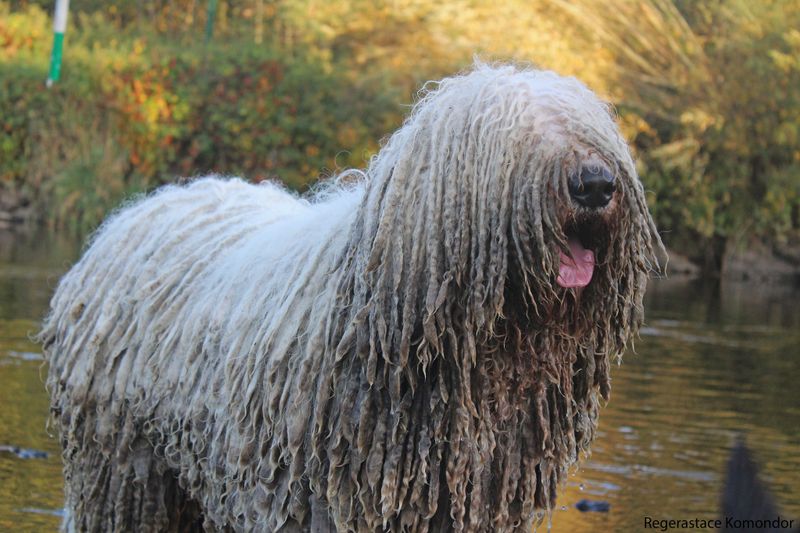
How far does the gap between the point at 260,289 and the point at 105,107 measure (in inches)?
854

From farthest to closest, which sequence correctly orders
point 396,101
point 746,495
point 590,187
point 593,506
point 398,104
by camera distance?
point 396,101, point 398,104, point 593,506, point 590,187, point 746,495

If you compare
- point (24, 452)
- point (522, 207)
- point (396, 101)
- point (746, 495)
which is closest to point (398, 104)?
point (396, 101)

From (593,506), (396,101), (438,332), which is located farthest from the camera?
(396,101)

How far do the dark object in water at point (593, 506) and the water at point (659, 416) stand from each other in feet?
0.14

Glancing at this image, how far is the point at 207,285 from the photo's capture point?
17.3 ft

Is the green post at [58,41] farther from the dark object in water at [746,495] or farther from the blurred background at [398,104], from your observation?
the dark object in water at [746,495]

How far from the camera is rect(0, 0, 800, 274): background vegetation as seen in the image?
83.8ft

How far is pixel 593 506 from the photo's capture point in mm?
7625

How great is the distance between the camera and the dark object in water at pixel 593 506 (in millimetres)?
7570

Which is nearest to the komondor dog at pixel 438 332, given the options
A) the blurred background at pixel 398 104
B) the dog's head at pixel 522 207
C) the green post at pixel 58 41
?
the dog's head at pixel 522 207

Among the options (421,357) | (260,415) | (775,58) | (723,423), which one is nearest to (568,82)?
(421,357)

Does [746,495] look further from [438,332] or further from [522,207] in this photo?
[438,332]

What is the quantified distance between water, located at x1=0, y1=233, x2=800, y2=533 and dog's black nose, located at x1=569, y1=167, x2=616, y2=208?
139 centimetres

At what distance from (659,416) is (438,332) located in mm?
6613
